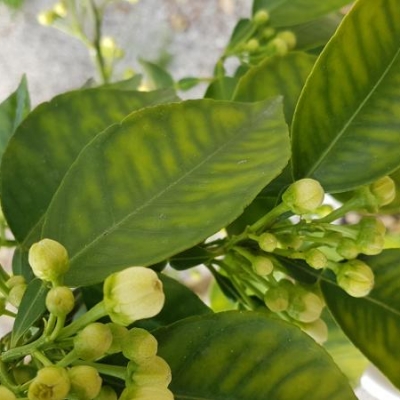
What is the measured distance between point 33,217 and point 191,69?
0.93 metres

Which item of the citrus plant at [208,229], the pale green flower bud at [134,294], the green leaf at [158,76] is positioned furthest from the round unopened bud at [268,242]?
the green leaf at [158,76]

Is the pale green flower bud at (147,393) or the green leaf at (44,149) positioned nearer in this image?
the pale green flower bud at (147,393)

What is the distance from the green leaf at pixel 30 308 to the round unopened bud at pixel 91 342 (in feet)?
0.16

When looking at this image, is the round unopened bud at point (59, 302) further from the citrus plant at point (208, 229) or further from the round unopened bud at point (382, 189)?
the round unopened bud at point (382, 189)

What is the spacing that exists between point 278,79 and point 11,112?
0.20 m

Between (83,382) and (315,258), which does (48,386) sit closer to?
(83,382)

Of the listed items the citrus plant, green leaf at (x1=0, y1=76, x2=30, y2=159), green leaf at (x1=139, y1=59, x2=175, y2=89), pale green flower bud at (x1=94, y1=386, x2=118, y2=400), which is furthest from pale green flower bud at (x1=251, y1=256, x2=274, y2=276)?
green leaf at (x1=139, y1=59, x2=175, y2=89)

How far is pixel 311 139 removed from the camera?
0.41m

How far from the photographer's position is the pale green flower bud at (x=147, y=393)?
297 mm

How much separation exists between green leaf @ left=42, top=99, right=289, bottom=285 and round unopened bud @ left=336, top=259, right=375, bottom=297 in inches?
4.1

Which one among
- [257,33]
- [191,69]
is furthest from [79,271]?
[191,69]

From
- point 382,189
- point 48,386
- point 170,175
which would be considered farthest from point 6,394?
point 382,189

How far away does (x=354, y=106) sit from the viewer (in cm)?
39

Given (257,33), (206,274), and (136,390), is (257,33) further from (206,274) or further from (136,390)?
(206,274)
